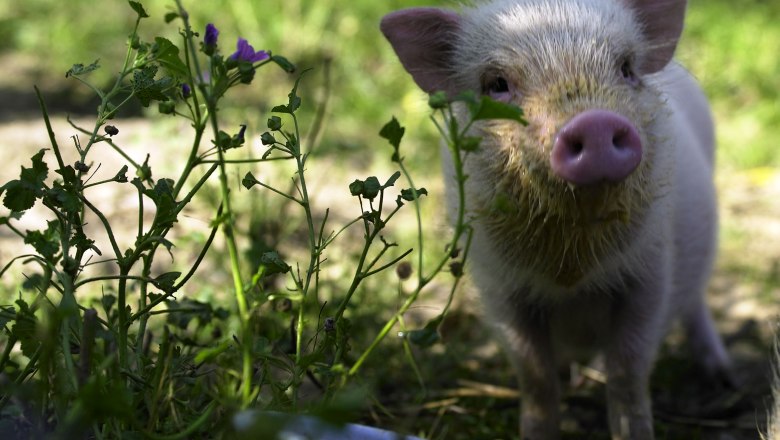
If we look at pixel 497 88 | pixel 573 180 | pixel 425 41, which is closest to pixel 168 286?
pixel 573 180

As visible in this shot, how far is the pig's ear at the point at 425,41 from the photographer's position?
3131 mm

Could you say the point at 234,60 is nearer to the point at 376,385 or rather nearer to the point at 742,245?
the point at 376,385

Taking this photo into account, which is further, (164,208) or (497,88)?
(497,88)

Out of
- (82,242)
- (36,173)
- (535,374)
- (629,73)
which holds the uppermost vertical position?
(629,73)

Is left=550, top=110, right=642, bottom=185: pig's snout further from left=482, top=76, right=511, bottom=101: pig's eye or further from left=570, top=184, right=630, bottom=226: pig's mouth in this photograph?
left=482, top=76, right=511, bottom=101: pig's eye

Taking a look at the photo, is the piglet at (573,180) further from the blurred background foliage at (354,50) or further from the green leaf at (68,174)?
the blurred background foliage at (354,50)

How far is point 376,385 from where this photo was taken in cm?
353

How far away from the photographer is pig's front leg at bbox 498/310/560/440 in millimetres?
3113

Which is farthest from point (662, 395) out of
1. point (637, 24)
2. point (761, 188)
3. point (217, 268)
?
point (761, 188)

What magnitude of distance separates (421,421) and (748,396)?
1321 millimetres

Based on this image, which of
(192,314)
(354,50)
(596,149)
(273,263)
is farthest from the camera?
(354,50)

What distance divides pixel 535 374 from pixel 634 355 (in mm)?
325

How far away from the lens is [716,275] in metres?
4.88

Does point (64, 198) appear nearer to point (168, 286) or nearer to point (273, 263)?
point (168, 286)
